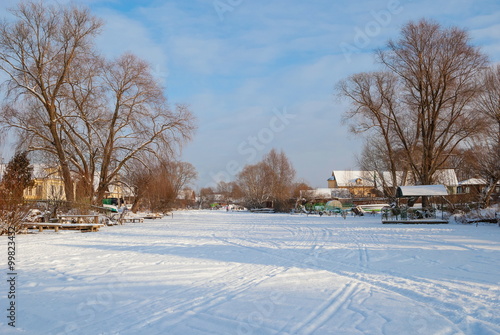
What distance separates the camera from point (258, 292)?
667 cm


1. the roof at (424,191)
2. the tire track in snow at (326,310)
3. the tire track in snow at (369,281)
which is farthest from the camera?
the roof at (424,191)

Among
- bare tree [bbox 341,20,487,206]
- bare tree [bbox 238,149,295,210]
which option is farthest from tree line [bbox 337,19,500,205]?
bare tree [bbox 238,149,295,210]

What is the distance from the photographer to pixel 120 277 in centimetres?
799

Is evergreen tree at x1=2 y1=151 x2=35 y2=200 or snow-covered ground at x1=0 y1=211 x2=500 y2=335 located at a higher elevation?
evergreen tree at x1=2 y1=151 x2=35 y2=200

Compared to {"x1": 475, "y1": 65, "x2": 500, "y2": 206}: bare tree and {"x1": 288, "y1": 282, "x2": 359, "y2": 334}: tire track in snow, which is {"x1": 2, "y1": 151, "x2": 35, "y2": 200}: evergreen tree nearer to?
{"x1": 288, "y1": 282, "x2": 359, "y2": 334}: tire track in snow

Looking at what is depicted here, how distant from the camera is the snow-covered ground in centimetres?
500

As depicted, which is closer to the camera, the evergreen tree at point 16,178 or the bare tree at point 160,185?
the evergreen tree at point 16,178

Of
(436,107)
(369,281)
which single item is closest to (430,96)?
(436,107)

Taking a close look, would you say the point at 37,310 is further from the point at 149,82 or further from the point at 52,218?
the point at 149,82

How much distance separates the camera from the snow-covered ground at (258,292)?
4996mm

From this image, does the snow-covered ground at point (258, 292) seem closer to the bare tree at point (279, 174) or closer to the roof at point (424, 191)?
the roof at point (424, 191)

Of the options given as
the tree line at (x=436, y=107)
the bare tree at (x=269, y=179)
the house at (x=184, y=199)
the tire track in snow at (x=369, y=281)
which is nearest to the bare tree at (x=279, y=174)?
the bare tree at (x=269, y=179)

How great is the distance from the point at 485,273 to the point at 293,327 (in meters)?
5.34

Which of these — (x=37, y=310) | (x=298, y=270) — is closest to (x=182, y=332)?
(x=37, y=310)
